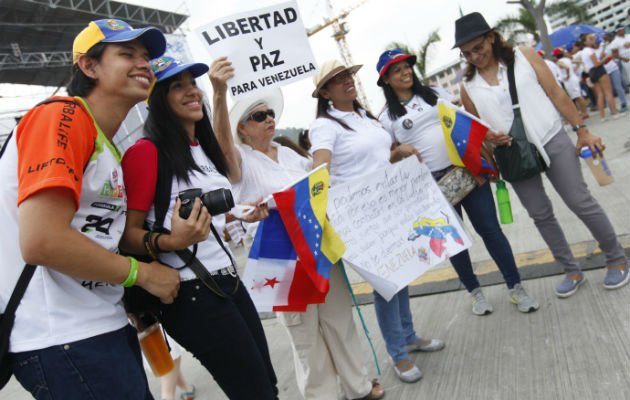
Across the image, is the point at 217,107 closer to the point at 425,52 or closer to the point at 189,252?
the point at 189,252

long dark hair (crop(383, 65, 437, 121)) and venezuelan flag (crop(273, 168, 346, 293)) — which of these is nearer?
venezuelan flag (crop(273, 168, 346, 293))

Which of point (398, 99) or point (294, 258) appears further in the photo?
point (398, 99)

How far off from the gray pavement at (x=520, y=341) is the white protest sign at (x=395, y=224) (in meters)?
0.60

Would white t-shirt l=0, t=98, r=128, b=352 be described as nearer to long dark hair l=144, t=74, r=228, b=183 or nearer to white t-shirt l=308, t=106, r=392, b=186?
long dark hair l=144, t=74, r=228, b=183

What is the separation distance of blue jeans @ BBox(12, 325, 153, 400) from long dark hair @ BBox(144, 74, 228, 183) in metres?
0.70

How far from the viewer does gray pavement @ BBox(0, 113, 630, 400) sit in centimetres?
227

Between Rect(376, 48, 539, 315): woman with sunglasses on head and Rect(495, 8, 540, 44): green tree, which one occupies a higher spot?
Rect(495, 8, 540, 44): green tree

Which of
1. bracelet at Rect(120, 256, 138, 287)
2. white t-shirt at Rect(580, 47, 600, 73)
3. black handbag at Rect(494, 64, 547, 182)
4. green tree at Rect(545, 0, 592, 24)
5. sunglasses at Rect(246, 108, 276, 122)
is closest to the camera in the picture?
bracelet at Rect(120, 256, 138, 287)

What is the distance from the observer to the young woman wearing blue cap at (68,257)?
1.18 m

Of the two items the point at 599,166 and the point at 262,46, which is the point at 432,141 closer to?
the point at 599,166

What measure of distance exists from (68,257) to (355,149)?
1881 millimetres

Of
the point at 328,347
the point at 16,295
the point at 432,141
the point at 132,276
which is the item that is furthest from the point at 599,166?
the point at 16,295

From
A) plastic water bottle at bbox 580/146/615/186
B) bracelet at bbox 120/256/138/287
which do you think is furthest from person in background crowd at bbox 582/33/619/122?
bracelet at bbox 120/256/138/287

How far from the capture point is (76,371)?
125 centimetres
